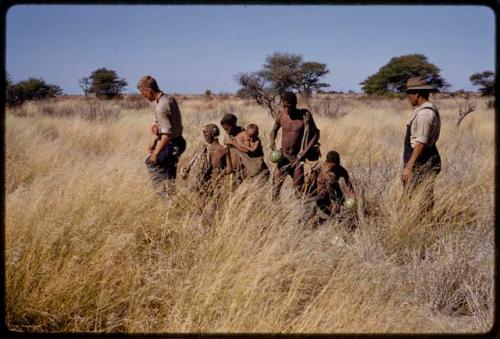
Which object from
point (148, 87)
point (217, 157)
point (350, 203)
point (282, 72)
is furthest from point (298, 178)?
point (282, 72)

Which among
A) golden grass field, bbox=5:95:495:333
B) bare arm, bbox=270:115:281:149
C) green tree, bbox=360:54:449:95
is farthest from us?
green tree, bbox=360:54:449:95

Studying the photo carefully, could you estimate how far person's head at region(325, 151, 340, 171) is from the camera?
4.68 metres

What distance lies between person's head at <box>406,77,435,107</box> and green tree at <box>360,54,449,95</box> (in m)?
30.3

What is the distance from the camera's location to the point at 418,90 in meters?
4.58

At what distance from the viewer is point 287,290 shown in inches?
117

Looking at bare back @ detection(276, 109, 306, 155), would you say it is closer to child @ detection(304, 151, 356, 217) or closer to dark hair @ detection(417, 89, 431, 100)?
child @ detection(304, 151, 356, 217)

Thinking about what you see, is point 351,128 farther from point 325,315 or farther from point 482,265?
point 325,315

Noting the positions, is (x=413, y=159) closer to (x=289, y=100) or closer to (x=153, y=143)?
(x=289, y=100)

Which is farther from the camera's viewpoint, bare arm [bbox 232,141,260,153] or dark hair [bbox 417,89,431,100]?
bare arm [bbox 232,141,260,153]

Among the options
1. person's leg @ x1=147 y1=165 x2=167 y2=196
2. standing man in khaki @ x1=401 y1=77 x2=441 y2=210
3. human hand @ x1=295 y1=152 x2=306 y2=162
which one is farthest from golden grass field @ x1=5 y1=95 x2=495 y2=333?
human hand @ x1=295 y1=152 x2=306 y2=162

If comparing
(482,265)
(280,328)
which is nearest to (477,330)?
(482,265)

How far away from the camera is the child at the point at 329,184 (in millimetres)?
4703

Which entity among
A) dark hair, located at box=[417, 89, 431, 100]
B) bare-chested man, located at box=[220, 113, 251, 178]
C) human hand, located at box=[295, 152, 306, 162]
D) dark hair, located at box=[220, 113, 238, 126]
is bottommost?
human hand, located at box=[295, 152, 306, 162]

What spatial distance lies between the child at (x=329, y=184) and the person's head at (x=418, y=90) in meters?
1.02
